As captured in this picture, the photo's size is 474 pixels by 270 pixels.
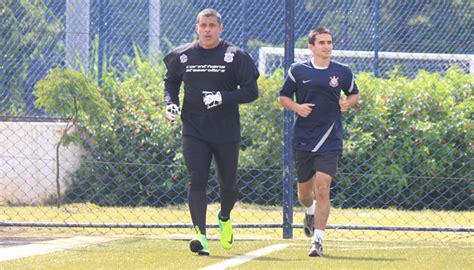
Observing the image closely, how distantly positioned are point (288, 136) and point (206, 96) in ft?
5.84

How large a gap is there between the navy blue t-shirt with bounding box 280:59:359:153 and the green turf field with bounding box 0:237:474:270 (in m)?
0.79

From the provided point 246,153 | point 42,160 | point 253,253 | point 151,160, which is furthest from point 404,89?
point 253,253

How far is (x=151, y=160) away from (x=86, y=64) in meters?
1.36

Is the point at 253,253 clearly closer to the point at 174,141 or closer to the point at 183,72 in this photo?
the point at 183,72

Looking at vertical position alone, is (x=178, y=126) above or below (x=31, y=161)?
above

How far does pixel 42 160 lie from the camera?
12.7 metres

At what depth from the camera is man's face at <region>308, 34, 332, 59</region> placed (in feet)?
25.8

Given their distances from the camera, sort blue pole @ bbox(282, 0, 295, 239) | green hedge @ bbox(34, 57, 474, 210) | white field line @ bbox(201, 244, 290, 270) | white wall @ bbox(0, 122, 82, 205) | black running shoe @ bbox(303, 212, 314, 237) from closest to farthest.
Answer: white field line @ bbox(201, 244, 290, 270) < black running shoe @ bbox(303, 212, 314, 237) < blue pole @ bbox(282, 0, 295, 239) < green hedge @ bbox(34, 57, 474, 210) < white wall @ bbox(0, 122, 82, 205)

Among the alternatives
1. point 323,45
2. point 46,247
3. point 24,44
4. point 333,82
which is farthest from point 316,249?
point 24,44

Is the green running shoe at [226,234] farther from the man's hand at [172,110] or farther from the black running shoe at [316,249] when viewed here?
the man's hand at [172,110]

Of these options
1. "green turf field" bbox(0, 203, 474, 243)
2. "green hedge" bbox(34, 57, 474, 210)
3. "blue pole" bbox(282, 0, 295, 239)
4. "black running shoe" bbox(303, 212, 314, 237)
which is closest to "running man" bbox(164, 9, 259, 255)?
"black running shoe" bbox(303, 212, 314, 237)

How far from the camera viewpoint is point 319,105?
781 cm

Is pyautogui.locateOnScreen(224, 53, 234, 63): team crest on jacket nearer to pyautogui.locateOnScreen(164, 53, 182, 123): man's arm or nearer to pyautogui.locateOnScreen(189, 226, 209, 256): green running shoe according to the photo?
pyautogui.locateOnScreen(164, 53, 182, 123): man's arm

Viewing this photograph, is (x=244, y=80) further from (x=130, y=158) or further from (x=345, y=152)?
(x=130, y=158)
